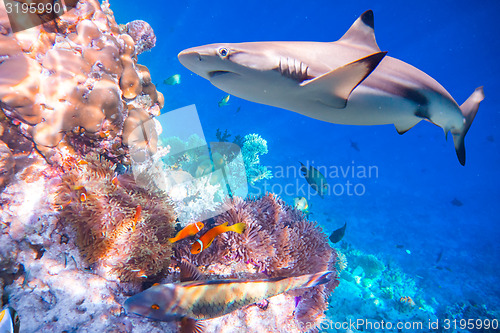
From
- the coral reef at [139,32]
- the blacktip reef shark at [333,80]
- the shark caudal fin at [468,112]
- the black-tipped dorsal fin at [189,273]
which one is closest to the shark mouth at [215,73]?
the blacktip reef shark at [333,80]

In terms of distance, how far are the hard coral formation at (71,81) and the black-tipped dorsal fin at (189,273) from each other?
186 cm

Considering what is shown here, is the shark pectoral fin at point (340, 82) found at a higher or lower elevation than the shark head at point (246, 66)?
lower

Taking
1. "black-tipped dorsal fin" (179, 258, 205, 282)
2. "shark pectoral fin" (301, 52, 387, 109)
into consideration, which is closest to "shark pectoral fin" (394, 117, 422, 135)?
"shark pectoral fin" (301, 52, 387, 109)

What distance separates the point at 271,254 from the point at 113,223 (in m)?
1.75

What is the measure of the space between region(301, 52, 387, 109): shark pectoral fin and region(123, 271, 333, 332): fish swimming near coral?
2094mm

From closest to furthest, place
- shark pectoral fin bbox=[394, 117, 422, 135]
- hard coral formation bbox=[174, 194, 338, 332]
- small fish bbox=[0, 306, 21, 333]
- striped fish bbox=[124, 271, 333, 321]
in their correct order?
small fish bbox=[0, 306, 21, 333]
striped fish bbox=[124, 271, 333, 321]
hard coral formation bbox=[174, 194, 338, 332]
shark pectoral fin bbox=[394, 117, 422, 135]

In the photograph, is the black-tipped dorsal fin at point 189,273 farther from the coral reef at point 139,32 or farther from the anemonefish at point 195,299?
the coral reef at point 139,32

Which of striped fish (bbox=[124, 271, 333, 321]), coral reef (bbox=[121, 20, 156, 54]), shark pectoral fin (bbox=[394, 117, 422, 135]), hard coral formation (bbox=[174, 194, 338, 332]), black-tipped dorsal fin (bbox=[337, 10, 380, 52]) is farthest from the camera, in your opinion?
coral reef (bbox=[121, 20, 156, 54])

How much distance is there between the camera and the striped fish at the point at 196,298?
1815 mm

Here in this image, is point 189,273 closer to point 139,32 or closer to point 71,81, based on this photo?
point 71,81

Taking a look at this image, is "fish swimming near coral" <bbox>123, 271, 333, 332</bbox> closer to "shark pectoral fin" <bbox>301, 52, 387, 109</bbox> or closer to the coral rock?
"shark pectoral fin" <bbox>301, 52, 387, 109</bbox>

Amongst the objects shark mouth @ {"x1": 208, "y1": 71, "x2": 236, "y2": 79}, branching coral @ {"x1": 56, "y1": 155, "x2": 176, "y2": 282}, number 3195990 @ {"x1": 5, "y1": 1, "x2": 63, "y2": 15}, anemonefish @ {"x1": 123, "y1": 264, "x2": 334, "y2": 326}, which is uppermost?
number 3195990 @ {"x1": 5, "y1": 1, "x2": 63, "y2": 15}

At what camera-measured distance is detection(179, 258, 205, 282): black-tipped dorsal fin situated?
87.4 inches

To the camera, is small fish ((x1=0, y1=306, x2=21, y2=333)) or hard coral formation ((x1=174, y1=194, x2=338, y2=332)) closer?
small fish ((x1=0, y1=306, x2=21, y2=333))
